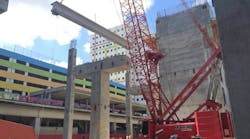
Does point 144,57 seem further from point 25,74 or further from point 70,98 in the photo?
point 25,74

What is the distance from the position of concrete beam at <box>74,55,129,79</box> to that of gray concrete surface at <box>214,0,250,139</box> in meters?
22.4

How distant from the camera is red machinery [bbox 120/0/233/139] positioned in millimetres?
15172

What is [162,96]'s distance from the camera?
952 inches

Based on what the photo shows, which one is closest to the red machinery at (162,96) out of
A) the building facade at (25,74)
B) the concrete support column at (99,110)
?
the concrete support column at (99,110)

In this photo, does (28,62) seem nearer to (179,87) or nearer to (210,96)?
(179,87)

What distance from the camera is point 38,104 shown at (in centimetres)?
3519

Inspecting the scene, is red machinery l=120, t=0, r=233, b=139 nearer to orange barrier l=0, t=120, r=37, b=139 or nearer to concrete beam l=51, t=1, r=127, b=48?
concrete beam l=51, t=1, r=127, b=48

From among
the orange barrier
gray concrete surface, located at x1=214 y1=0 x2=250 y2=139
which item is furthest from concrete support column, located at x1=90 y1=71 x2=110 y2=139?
gray concrete surface, located at x1=214 y1=0 x2=250 y2=139

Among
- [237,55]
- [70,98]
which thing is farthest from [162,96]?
[237,55]

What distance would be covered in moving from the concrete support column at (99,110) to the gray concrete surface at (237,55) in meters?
22.5

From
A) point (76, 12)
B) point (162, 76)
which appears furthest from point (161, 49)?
point (76, 12)

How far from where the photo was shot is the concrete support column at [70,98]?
27953mm

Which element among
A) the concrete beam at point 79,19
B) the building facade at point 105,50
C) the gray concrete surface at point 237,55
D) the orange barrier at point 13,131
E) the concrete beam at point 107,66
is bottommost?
the orange barrier at point 13,131

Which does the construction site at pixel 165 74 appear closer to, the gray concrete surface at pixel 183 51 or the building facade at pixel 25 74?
the gray concrete surface at pixel 183 51
